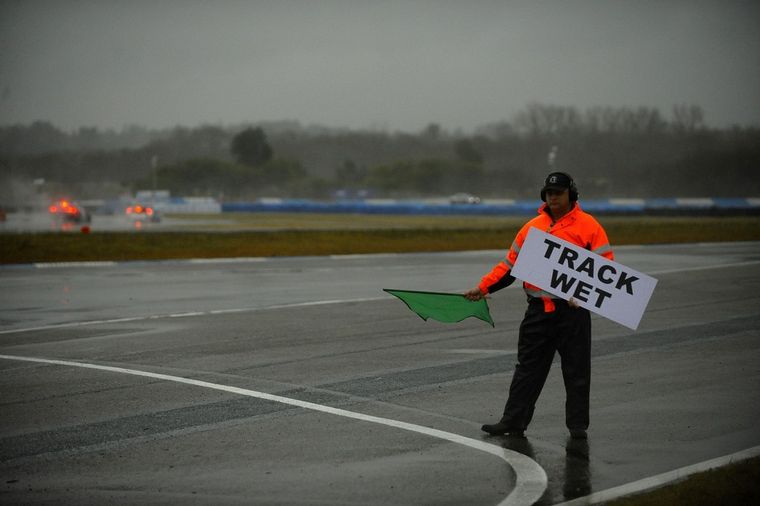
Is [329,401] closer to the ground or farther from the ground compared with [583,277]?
closer to the ground

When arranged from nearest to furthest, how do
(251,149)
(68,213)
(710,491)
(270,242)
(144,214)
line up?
(710,491) → (270,242) → (68,213) → (144,214) → (251,149)

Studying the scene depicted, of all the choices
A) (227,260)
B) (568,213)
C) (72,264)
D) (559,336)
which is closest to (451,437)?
(559,336)

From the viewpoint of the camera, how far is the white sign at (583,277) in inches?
288

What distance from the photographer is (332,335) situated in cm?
1309

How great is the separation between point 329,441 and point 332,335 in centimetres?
584

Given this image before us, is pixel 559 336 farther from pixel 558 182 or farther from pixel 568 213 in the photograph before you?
pixel 558 182

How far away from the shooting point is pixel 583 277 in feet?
24.0

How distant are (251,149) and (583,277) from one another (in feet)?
430

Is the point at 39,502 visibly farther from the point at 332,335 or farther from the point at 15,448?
the point at 332,335

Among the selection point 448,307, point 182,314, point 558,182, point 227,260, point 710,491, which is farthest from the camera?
point 227,260

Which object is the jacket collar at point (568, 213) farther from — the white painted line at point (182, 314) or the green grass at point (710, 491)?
the white painted line at point (182, 314)

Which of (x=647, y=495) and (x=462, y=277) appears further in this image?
(x=462, y=277)

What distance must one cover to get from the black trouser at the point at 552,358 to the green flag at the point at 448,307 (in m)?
0.74

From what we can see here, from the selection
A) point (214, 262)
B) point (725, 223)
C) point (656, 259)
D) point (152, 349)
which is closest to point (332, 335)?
point (152, 349)
